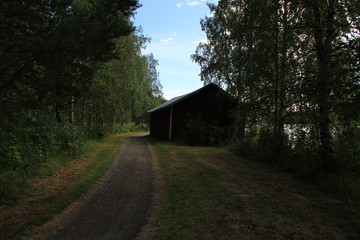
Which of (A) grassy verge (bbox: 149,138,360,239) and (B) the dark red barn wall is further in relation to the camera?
(B) the dark red barn wall

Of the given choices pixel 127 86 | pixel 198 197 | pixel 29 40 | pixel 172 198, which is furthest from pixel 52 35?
pixel 127 86

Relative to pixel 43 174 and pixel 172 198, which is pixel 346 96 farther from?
pixel 43 174

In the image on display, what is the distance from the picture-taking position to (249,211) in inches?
179

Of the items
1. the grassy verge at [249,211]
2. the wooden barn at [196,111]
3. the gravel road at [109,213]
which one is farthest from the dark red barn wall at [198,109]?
A: the gravel road at [109,213]

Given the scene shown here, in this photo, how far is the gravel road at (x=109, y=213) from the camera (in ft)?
11.9

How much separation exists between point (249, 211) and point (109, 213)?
312 centimetres

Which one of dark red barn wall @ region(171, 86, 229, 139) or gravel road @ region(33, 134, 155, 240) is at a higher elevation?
dark red barn wall @ region(171, 86, 229, 139)

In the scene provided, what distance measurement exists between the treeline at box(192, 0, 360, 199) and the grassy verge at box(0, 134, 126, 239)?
650cm

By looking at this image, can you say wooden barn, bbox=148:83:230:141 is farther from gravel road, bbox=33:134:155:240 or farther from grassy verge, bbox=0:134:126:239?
gravel road, bbox=33:134:155:240

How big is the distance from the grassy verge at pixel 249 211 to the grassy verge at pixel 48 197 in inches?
95.1

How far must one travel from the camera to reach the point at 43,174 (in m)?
6.97

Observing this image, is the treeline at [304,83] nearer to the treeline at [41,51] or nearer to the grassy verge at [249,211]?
the grassy verge at [249,211]

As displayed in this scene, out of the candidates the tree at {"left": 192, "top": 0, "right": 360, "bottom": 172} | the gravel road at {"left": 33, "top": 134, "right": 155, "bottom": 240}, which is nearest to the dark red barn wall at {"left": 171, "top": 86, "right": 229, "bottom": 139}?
the tree at {"left": 192, "top": 0, "right": 360, "bottom": 172}

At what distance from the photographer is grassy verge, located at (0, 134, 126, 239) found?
3.86 m
